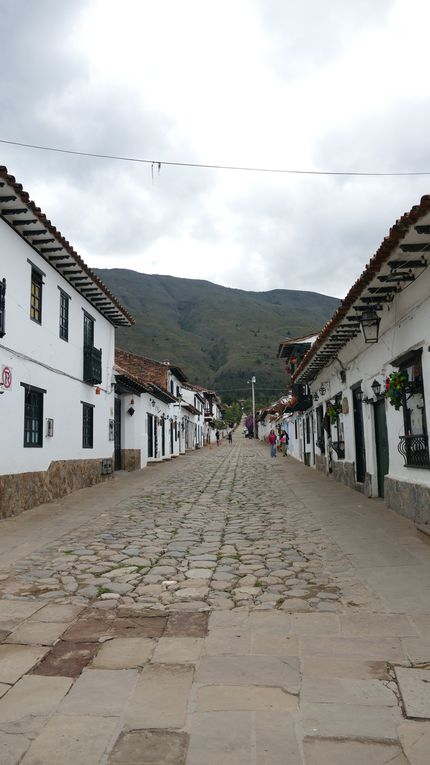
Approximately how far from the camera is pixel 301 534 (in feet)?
25.0

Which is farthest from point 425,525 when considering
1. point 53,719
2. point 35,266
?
point 35,266

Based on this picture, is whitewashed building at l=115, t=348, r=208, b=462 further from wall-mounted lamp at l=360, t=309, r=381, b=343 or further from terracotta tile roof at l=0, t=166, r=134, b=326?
wall-mounted lamp at l=360, t=309, r=381, b=343

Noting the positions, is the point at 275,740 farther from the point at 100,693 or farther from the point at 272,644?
the point at 272,644

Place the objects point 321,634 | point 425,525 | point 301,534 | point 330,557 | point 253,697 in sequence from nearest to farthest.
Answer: point 253,697
point 321,634
point 330,557
point 425,525
point 301,534

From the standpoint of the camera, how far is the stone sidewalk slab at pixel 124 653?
11.1 ft

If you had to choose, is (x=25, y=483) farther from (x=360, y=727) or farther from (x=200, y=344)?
(x=200, y=344)

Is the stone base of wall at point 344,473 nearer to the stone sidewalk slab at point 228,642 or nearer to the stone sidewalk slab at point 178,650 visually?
the stone sidewalk slab at point 228,642

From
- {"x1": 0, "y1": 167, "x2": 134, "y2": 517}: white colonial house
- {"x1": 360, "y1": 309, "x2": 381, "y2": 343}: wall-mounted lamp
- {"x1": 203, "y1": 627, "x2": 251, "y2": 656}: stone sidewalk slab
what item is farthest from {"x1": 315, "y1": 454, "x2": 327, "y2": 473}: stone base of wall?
{"x1": 203, "y1": 627, "x2": 251, "y2": 656}: stone sidewalk slab

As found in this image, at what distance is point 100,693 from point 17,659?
0.80 meters

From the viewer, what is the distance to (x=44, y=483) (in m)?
11.1

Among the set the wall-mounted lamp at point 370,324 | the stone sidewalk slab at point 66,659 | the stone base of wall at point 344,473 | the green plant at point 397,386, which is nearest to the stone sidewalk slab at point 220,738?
the stone sidewalk slab at point 66,659

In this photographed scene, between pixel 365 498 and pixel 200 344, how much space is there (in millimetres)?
117469

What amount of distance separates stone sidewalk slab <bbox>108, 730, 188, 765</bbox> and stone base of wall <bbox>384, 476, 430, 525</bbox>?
224 inches

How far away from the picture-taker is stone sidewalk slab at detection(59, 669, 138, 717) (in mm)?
2805
